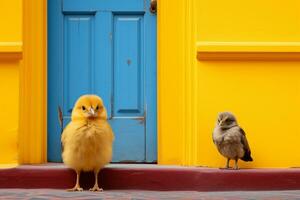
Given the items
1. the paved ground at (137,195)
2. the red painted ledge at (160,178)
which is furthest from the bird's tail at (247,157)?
the paved ground at (137,195)

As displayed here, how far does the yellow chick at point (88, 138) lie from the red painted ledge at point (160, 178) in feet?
0.82

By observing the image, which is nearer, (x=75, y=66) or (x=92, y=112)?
(x=92, y=112)

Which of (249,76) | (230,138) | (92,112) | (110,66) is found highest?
(110,66)

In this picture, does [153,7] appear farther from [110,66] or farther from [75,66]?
[75,66]

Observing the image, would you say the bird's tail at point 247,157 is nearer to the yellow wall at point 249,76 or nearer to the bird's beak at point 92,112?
the yellow wall at point 249,76

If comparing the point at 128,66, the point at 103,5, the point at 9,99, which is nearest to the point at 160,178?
the point at 128,66

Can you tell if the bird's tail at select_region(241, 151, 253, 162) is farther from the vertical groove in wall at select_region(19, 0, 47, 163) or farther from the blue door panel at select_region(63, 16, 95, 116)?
the vertical groove in wall at select_region(19, 0, 47, 163)

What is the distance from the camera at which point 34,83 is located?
602cm

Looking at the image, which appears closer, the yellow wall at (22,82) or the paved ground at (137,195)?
the paved ground at (137,195)

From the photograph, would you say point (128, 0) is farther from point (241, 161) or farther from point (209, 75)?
point (241, 161)

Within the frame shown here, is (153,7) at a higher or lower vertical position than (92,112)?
higher

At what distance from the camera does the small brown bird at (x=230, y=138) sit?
5391mm

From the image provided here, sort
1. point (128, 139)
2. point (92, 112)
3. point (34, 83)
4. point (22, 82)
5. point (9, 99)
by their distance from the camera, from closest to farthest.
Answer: point (92, 112) < point (9, 99) < point (22, 82) < point (34, 83) < point (128, 139)

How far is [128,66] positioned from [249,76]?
1.21 meters
